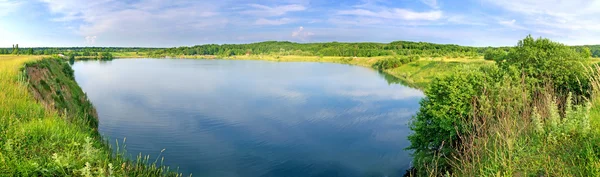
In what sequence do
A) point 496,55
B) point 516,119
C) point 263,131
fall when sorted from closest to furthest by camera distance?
point 516,119 < point 263,131 < point 496,55

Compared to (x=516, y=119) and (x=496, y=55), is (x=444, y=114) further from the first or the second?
(x=496, y=55)

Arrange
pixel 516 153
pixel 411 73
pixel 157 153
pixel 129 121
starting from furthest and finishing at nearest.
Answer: pixel 411 73
pixel 129 121
pixel 157 153
pixel 516 153

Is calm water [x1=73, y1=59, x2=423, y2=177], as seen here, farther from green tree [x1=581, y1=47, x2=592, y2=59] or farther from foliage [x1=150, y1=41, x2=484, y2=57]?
foliage [x1=150, y1=41, x2=484, y2=57]

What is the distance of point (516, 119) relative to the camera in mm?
6004

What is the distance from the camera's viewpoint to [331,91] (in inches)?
1307

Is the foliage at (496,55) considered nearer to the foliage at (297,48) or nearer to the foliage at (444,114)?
the foliage at (444,114)

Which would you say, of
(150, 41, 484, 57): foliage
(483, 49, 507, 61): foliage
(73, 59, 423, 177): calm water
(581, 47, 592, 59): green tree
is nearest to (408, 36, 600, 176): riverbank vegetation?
(483, 49, 507, 61): foliage

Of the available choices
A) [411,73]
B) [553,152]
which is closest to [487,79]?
[553,152]

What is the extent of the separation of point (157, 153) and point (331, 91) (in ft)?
70.1

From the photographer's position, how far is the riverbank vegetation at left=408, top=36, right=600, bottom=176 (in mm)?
4445

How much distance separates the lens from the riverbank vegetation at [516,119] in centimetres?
445

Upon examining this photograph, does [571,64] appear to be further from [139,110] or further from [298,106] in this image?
[139,110]

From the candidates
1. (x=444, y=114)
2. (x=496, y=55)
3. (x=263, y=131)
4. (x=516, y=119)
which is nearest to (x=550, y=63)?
(x=444, y=114)

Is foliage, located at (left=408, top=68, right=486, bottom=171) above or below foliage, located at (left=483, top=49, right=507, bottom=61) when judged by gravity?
below
